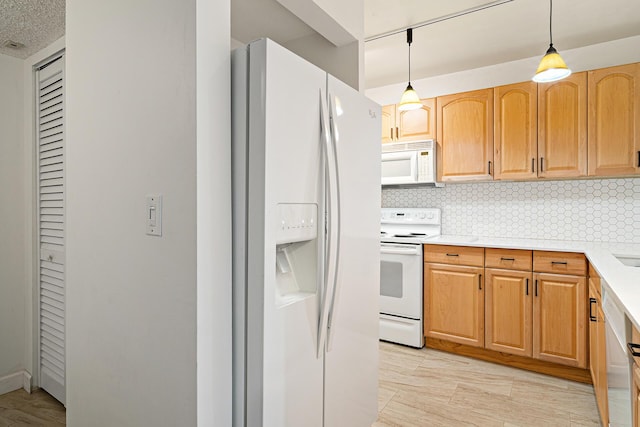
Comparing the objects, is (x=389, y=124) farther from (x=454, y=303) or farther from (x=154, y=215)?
(x=154, y=215)

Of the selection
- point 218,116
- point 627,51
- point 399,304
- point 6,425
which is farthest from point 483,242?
point 6,425

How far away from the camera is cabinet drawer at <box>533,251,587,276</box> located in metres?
2.56

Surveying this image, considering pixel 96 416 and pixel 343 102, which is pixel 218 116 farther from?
pixel 96 416

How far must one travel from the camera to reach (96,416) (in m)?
1.37

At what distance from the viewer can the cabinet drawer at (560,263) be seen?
2.56 meters

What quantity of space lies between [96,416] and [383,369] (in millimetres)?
2018

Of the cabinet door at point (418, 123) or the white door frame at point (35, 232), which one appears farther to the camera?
the cabinet door at point (418, 123)

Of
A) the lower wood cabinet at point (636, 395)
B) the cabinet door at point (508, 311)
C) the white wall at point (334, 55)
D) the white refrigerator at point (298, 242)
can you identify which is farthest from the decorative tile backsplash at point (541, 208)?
the lower wood cabinet at point (636, 395)

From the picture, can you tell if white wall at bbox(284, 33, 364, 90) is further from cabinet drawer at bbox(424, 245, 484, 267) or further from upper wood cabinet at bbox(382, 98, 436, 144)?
cabinet drawer at bbox(424, 245, 484, 267)

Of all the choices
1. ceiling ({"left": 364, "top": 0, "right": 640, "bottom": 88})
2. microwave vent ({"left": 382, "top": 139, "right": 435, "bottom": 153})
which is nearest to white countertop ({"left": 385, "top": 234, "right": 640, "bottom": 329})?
microwave vent ({"left": 382, "top": 139, "right": 435, "bottom": 153})

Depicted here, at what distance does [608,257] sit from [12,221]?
152 inches

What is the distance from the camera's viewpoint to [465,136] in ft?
10.7

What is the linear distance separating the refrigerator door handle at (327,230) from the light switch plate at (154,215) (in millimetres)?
597

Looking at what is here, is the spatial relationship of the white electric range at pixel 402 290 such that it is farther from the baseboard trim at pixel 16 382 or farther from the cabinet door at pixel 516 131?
the baseboard trim at pixel 16 382
